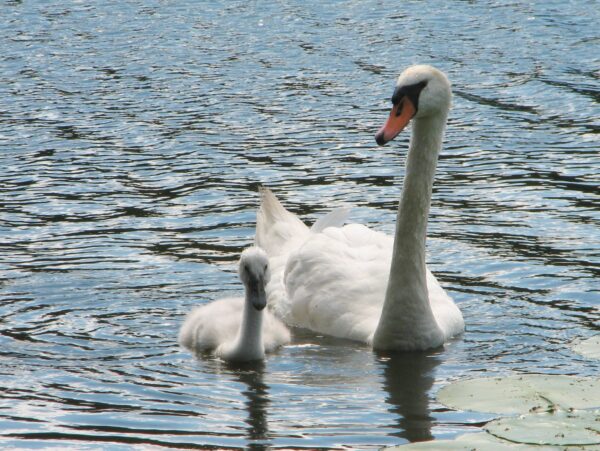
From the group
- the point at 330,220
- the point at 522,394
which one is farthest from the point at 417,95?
the point at 330,220

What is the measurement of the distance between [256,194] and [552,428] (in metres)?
6.96

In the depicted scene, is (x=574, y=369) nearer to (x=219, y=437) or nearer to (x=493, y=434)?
(x=493, y=434)

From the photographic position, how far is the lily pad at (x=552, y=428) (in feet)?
22.7

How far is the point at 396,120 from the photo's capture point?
29.1 ft

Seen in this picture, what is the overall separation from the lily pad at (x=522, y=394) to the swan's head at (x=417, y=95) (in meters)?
1.73

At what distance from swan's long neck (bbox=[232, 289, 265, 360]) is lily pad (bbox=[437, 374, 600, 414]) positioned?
143cm

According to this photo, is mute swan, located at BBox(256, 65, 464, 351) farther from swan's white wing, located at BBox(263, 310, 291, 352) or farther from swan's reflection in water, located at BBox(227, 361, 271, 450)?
swan's reflection in water, located at BBox(227, 361, 271, 450)

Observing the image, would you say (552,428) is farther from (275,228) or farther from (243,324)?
(275,228)

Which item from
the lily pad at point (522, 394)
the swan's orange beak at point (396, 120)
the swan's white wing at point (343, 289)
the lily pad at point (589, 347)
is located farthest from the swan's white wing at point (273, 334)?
the lily pad at point (589, 347)

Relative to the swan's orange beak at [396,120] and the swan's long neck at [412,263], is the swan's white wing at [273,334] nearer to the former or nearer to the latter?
the swan's long neck at [412,263]

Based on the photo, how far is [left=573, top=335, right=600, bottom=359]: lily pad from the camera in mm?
9070

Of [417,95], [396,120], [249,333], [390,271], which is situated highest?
[417,95]

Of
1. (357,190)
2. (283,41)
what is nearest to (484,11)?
(283,41)

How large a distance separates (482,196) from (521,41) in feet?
27.2
